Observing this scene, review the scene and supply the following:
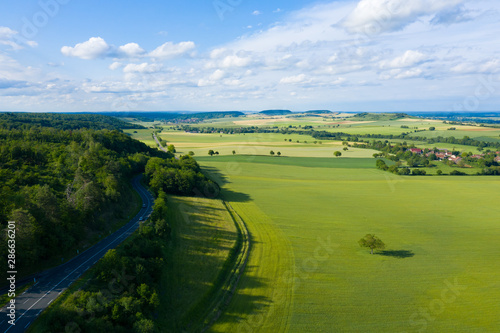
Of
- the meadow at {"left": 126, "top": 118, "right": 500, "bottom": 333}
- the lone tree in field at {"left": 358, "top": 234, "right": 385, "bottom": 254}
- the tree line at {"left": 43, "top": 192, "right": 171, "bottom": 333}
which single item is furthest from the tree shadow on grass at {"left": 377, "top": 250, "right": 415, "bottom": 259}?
the tree line at {"left": 43, "top": 192, "right": 171, "bottom": 333}

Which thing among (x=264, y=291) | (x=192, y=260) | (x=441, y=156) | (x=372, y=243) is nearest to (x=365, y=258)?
(x=372, y=243)

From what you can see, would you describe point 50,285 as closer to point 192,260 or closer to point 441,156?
point 192,260

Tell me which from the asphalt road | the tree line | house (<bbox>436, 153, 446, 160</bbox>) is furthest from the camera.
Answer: house (<bbox>436, 153, 446, 160</bbox>)

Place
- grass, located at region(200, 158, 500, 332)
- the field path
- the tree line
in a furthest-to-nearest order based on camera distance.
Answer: grass, located at region(200, 158, 500, 332) → the field path → the tree line

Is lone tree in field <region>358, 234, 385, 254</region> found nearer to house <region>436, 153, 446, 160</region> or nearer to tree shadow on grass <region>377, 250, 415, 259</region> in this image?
tree shadow on grass <region>377, 250, 415, 259</region>

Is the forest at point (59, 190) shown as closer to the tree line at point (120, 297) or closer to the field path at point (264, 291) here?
the tree line at point (120, 297)

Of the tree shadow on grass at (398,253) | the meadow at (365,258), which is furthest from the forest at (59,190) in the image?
the tree shadow on grass at (398,253)
